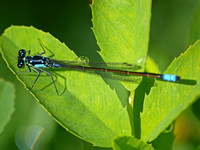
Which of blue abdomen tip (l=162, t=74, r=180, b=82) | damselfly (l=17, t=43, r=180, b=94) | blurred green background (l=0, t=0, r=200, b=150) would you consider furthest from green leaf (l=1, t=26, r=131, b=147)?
blurred green background (l=0, t=0, r=200, b=150)

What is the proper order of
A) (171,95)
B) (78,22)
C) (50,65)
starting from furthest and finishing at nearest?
(78,22) → (50,65) → (171,95)

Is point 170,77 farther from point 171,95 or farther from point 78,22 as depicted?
point 78,22

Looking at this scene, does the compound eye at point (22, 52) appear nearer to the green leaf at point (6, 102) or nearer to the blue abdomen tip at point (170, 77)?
the green leaf at point (6, 102)

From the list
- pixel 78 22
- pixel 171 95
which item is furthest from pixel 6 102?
pixel 78 22

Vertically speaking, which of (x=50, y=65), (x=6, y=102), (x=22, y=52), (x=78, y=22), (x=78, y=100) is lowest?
(x=6, y=102)

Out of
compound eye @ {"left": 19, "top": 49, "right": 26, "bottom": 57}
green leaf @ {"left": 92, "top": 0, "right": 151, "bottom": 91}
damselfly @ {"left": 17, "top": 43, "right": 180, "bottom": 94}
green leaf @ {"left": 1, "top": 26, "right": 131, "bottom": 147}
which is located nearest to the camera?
green leaf @ {"left": 1, "top": 26, "right": 131, "bottom": 147}

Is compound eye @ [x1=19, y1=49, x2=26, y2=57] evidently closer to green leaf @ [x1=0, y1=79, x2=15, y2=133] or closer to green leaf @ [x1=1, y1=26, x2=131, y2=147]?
green leaf @ [x1=1, y1=26, x2=131, y2=147]

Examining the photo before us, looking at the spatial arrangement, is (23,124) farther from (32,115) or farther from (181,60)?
(181,60)
